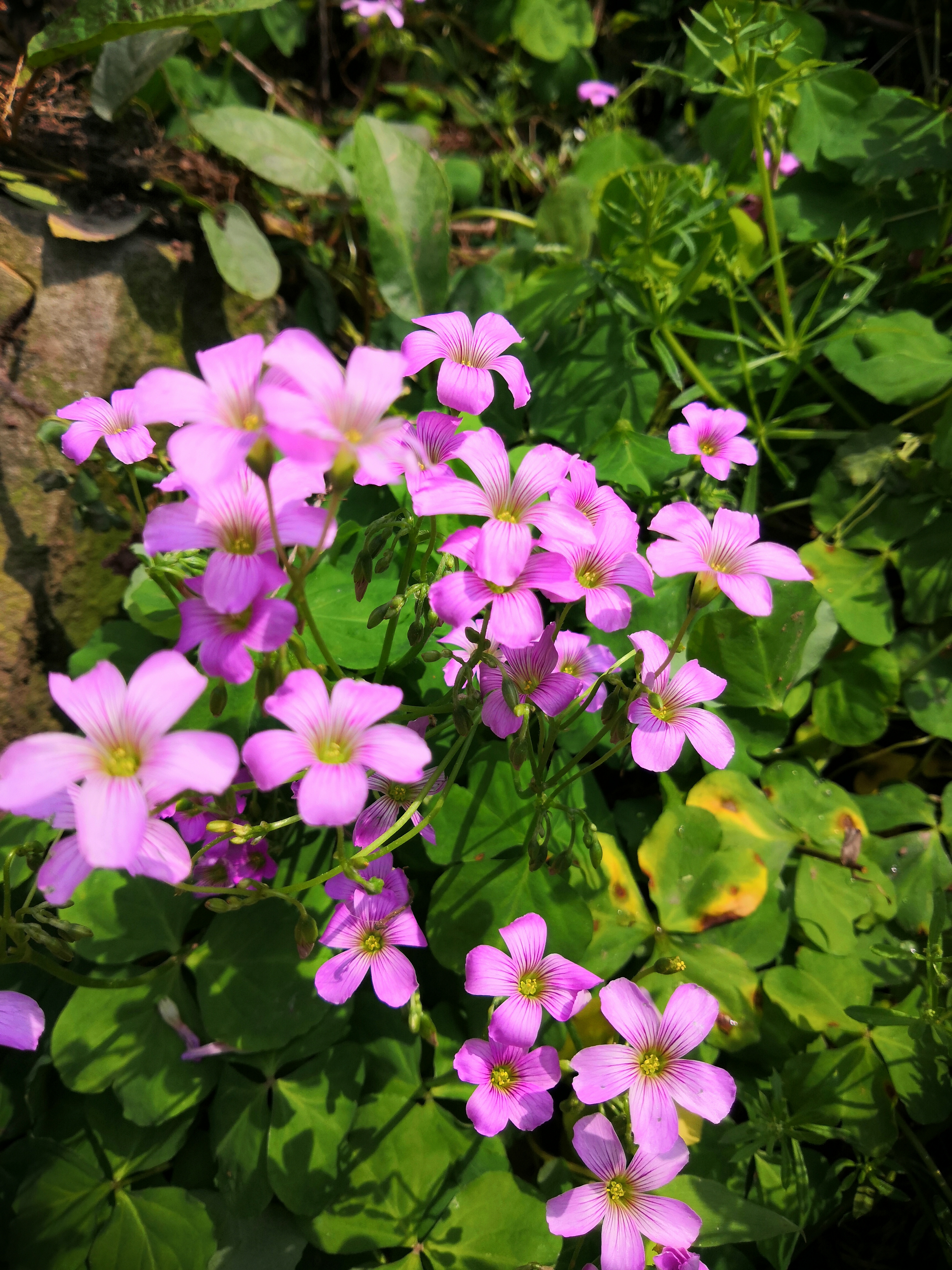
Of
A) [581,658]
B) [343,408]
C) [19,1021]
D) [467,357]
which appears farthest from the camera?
[581,658]

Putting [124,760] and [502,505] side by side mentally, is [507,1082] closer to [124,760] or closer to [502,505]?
[124,760]

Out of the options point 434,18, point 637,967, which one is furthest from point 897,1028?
point 434,18

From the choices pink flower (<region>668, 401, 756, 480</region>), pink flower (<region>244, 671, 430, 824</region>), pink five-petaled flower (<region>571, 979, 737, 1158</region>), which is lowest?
pink five-petaled flower (<region>571, 979, 737, 1158</region>)

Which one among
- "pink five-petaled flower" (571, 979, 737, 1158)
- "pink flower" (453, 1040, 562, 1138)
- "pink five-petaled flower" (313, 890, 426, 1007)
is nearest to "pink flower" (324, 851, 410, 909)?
"pink five-petaled flower" (313, 890, 426, 1007)

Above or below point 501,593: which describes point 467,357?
above

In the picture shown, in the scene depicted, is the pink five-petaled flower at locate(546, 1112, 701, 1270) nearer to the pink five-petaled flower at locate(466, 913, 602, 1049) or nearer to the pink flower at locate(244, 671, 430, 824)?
the pink five-petaled flower at locate(466, 913, 602, 1049)

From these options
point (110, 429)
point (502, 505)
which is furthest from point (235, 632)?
point (110, 429)
